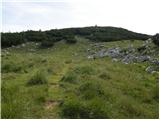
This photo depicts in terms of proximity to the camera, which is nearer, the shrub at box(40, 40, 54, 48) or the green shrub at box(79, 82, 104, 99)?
the green shrub at box(79, 82, 104, 99)

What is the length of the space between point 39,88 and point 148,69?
9442mm

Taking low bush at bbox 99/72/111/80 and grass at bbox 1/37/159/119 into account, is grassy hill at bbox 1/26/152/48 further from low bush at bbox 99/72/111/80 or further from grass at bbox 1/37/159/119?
grass at bbox 1/37/159/119

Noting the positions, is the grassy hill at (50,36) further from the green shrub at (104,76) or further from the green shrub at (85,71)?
the green shrub at (104,76)

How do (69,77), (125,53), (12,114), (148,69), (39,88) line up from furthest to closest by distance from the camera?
(125,53) < (148,69) < (69,77) < (39,88) < (12,114)

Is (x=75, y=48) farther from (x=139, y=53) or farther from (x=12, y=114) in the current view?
(x=12, y=114)

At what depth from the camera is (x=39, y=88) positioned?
1236 centimetres

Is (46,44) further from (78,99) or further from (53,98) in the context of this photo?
(78,99)

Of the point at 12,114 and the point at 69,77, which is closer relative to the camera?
the point at 12,114

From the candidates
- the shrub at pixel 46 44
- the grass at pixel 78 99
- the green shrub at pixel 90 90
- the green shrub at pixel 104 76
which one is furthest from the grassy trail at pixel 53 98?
the shrub at pixel 46 44

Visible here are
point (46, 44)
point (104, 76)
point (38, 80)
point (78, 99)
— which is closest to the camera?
point (78, 99)

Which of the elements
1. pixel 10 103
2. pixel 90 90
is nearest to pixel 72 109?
pixel 10 103

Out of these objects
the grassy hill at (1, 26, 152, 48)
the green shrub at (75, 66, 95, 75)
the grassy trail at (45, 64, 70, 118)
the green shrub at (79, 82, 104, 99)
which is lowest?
the grassy trail at (45, 64, 70, 118)

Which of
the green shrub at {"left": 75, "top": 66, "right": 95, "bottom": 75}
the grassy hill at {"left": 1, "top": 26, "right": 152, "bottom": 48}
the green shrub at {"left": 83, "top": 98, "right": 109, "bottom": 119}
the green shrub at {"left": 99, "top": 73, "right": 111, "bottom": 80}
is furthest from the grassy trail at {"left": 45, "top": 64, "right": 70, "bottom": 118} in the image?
the grassy hill at {"left": 1, "top": 26, "right": 152, "bottom": 48}

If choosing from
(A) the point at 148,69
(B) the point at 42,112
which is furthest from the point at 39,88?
(A) the point at 148,69
